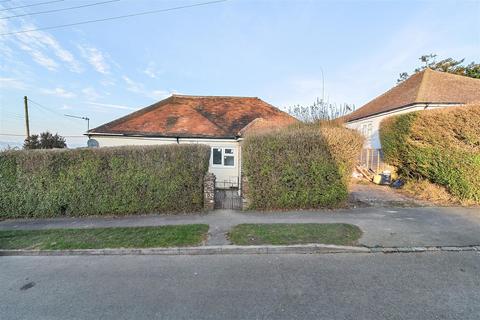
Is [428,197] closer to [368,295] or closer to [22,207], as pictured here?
[368,295]

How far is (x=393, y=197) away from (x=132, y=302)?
949 centimetres

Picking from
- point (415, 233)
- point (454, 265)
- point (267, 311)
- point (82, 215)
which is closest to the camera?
point (267, 311)

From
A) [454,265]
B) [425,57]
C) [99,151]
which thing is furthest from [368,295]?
[425,57]

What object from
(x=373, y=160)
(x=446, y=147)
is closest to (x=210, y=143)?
(x=373, y=160)

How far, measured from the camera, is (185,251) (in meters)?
4.45

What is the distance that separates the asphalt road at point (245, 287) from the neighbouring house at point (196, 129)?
865 cm

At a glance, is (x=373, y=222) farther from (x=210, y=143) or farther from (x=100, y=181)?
(x=210, y=143)

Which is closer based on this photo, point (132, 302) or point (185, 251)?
point (132, 302)

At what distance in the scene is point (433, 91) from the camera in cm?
1619

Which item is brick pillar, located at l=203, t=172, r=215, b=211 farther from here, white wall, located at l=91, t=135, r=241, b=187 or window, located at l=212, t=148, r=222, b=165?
window, located at l=212, t=148, r=222, b=165

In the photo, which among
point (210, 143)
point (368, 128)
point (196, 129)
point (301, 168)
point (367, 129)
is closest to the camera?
point (301, 168)

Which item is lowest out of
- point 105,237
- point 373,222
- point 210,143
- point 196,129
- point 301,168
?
point 105,237

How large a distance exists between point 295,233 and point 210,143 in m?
9.56

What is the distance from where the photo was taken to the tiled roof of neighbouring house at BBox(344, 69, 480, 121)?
50.4 ft
